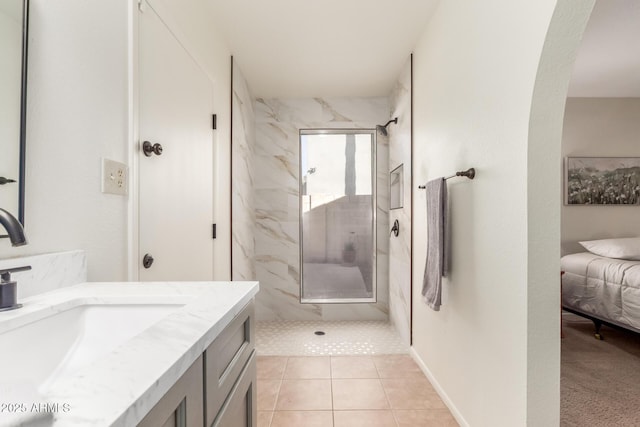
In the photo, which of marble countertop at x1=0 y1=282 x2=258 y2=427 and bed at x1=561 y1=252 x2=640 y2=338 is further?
bed at x1=561 y1=252 x2=640 y2=338

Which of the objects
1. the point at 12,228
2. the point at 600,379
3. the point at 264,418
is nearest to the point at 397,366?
the point at 264,418

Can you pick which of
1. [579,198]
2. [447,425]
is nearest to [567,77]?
[447,425]

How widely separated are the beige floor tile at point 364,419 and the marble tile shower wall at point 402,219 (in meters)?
0.93

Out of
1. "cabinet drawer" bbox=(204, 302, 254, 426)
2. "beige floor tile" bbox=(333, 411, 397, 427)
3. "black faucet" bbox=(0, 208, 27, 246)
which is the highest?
"black faucet" bbox=(0, 208, 27, 246)

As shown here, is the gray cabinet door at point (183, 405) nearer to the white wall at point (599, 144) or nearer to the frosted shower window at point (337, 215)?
the frosted shower window at point (337, 215)

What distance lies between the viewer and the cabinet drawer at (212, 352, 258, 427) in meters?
0.76

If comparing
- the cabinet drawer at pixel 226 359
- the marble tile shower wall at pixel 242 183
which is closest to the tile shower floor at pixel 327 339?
the marble tile shower wall at pixel 242 183

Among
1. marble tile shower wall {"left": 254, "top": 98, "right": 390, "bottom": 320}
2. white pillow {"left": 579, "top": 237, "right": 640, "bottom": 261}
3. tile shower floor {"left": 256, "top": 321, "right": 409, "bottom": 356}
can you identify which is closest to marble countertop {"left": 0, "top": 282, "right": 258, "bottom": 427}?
tile shower floor {"left": 256, "top": 321, "right": 409, "bottom": 356}

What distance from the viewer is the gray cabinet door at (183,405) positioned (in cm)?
45

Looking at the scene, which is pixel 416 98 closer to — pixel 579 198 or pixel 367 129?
pixel 367 129

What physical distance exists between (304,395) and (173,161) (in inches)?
62.1

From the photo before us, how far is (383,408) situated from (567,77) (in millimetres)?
1833

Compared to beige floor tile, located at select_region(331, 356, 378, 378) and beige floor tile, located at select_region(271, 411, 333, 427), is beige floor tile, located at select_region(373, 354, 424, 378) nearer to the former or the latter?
beige floor tile, located at select_region(331, 356, 378, 378)

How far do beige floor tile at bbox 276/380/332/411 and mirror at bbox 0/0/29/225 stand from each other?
167cm
